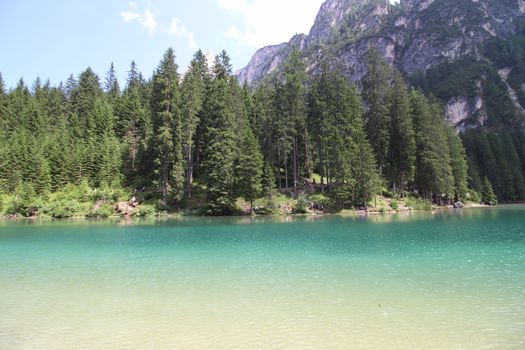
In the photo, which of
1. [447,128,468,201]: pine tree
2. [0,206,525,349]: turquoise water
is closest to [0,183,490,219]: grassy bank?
[447,128,468,201]: pine tree

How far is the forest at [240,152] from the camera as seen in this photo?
62812 millimetres

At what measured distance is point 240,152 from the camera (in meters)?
63.2

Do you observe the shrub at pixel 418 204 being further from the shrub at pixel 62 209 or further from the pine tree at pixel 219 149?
the shrub at pixel 62 209

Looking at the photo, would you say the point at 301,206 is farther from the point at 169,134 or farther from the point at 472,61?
the point at 472,61

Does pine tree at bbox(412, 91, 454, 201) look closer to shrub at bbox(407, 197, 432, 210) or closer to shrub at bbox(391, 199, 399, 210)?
shrub at bbox(407, 197, 432, 210)

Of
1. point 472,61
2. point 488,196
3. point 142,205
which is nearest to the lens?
point 142,205

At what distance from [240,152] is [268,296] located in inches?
1961

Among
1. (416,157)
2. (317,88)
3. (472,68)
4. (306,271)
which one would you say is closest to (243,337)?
(306,271)

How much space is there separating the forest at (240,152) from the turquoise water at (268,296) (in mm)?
35372

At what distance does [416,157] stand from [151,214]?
1908 inches

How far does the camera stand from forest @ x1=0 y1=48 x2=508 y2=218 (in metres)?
62.8

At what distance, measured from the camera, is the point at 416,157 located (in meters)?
73.8

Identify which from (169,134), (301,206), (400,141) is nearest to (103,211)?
(169,134)

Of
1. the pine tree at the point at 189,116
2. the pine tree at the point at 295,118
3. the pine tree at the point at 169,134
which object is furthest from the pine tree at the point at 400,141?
the pine tree at the point at 169,134
